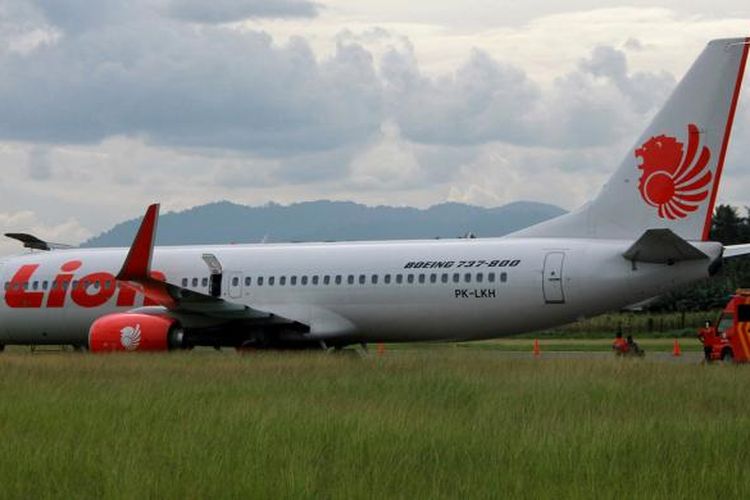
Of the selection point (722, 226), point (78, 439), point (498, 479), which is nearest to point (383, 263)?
point (78, 439)

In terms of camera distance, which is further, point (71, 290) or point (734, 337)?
point (71, 290)

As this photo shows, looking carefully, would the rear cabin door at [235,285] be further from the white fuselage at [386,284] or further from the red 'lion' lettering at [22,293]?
the red 'lion' lettering at [22,293]

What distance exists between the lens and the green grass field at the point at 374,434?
10.2m

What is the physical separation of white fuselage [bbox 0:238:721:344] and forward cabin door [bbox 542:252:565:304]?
24 mm

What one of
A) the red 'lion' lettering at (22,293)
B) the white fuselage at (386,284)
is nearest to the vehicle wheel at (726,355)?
the white fuselage at (386,284)

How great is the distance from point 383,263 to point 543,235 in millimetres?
3711

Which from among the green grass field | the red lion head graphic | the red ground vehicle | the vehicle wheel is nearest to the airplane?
the red lion head graphic

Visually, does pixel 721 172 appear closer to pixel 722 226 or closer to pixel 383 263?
pixel 383 263

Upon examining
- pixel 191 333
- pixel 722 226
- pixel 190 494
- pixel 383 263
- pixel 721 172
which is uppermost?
pixel 722 226

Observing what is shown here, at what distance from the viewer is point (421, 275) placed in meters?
28.6

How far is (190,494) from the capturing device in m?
9.77

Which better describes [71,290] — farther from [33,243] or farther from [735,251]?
[735,251]

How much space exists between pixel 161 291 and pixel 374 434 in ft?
55.2

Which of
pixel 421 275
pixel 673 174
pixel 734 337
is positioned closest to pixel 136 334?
pixel 421 275
